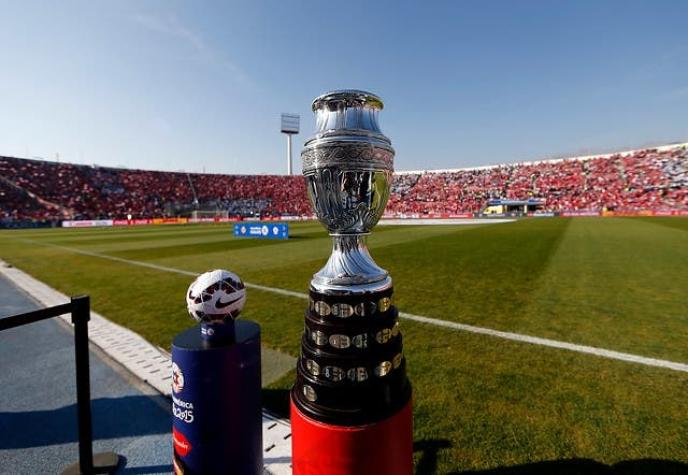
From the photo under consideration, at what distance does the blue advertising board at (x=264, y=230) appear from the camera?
19.2 m

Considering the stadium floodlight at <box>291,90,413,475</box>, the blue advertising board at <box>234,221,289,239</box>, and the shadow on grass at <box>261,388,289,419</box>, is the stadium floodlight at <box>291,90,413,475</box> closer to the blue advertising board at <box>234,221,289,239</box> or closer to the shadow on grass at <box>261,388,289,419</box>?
the shadow on grass at <box>261,388,289,419</box>

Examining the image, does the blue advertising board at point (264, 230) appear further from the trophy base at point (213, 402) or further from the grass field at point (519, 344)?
the trophy base at point (213, 402)

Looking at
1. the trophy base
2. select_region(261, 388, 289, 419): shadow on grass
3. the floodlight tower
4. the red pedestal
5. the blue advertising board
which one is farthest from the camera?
the floodlight tower

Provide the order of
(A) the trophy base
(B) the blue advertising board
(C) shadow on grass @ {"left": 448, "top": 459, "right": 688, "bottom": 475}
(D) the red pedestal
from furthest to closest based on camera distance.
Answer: (B) the blue advertising board
(C) shadow on grass @ {"left": 448, "top": 459, "right": 688, "bottom": 475}
(A) the trophy base
(D) the red pedestal

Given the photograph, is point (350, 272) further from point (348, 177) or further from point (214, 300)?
point (214, 300)

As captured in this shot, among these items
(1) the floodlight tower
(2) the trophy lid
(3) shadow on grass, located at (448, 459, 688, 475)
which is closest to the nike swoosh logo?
(2) the trophy lid

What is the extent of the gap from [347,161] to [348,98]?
11.4 inches

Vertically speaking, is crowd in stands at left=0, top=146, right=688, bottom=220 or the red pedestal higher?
crowd in stands at left=0, top=146, right=688, bottom=220

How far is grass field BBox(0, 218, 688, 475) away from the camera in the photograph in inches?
90.7

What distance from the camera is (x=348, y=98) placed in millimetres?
1470

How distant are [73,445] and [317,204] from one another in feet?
8.67

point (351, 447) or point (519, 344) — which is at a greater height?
point (351, 447)

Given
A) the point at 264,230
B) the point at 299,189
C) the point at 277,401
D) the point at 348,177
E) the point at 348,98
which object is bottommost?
the point at 277,401

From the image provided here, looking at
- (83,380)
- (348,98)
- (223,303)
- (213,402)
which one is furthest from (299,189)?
(348,98)
